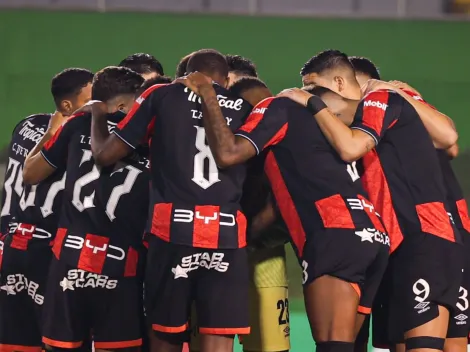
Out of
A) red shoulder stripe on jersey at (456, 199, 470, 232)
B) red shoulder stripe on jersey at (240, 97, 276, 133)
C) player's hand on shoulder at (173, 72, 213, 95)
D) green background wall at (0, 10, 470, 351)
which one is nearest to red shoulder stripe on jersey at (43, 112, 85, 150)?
player's hand on shoulder at (173, 72, 213, 95)

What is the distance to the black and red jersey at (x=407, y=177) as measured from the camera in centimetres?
441

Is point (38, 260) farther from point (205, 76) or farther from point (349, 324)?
point (349, 324)

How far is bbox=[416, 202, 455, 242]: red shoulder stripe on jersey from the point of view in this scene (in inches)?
173

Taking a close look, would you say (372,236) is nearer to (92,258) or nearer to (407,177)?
(407,177)

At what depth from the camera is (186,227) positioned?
4.19 metres

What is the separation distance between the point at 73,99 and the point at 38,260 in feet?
2.81

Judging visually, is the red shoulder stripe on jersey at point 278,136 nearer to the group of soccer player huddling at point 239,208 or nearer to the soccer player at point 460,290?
the group of soccer player huddling at point 239,208

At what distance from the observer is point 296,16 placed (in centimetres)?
840

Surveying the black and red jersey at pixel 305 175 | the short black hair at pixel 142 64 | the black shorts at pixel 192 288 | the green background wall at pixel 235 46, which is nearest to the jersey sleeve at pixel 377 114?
the black and red jersey at pixel 305 175

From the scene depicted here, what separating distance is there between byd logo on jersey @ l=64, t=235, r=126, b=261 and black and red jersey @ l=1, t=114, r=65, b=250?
1.58 ft

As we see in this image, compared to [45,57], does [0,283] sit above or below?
below

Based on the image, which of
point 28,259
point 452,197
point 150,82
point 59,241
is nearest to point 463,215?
point 452,197

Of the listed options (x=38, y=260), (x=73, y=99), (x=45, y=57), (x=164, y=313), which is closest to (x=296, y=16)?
(x=45, y=57)

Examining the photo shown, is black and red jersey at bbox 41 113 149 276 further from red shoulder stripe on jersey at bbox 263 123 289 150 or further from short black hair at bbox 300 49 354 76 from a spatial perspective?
short black hair at bbox 300 49 354 76
